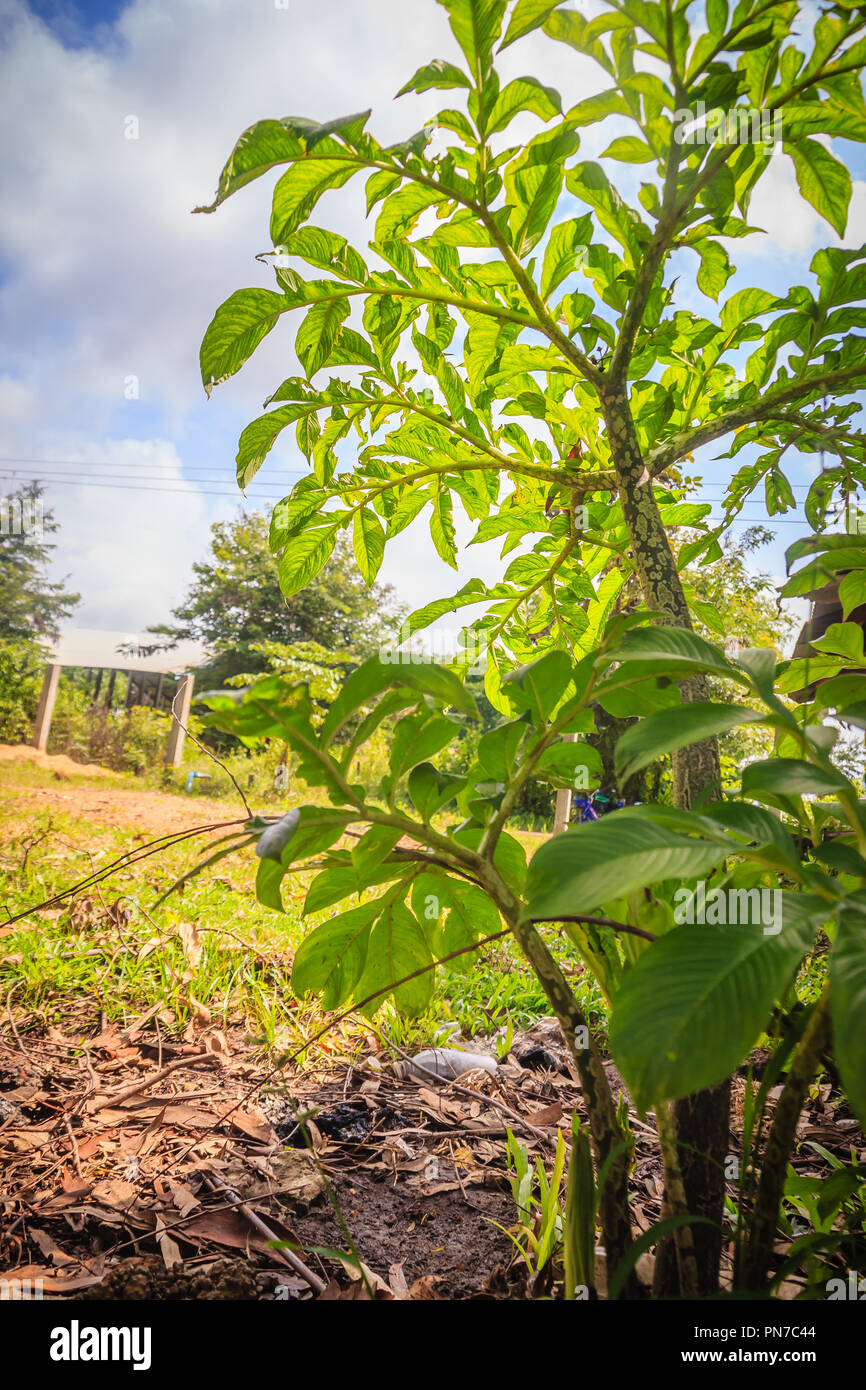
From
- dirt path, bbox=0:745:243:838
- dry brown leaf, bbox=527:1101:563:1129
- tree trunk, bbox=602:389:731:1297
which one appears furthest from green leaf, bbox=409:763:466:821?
dirt path, bbox=0:745:243:838

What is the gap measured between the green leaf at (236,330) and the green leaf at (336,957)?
616 mm

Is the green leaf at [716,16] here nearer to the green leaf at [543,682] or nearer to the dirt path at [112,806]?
the green leaf at [543,682]

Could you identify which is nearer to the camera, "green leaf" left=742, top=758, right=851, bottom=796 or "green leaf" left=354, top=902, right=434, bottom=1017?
"green leaf" left=742, top=758, right=851, bottom=796

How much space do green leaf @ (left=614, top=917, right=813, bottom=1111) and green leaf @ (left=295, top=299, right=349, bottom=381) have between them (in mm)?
748

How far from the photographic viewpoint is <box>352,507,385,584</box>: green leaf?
99 cm

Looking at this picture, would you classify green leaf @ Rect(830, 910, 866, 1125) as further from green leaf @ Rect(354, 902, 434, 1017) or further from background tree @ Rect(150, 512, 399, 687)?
background tree @ Rect(150, 512, 399, 687)

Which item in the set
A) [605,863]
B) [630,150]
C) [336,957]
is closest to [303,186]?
[630,150]

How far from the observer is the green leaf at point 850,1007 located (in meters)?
0.30

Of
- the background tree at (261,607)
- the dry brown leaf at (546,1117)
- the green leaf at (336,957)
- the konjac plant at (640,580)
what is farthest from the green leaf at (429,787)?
the background tree at (261,607)

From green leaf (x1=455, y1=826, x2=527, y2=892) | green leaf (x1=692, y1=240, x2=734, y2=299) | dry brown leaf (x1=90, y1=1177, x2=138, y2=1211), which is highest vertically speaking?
green leaf (x1=692, y1=240, x2=734, y2=299)

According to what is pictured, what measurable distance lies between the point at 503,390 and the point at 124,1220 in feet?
4.47

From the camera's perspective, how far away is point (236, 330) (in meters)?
0.70

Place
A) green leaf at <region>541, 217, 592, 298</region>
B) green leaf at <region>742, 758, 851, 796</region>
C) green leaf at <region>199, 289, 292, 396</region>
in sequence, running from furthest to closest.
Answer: green leaf at <region>541, 217, 592, 298</region> < green leaf at <region>199, 289, 292, 396</region> < green leaf at <region>742, 758, 851, 796</region>

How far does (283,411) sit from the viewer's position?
2.71ft
